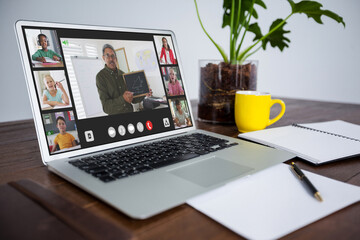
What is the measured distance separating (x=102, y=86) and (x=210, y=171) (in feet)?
1.13

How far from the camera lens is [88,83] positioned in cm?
66

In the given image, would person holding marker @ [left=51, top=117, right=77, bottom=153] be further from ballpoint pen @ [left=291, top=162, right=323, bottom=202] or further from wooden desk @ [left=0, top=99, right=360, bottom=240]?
ballpoint pen @ [left=291, top=162, right=323, bottom=202]

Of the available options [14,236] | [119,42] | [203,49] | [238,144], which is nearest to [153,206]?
[14,236]

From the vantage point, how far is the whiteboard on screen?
0.65 metres

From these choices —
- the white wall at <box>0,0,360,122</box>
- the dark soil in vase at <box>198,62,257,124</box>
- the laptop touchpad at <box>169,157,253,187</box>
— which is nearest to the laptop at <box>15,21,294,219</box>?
the laptop touchpad at <box>169,157,253,187</box>

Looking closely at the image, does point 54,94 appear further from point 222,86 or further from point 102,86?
point 222,86

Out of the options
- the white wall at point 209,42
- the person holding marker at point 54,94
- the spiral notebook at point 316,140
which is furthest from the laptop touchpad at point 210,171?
the white wall at point 209,42

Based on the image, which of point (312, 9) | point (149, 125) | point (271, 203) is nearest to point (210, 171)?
point (271, 203)

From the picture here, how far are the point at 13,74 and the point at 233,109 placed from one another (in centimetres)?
76

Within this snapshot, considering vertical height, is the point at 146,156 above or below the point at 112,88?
below

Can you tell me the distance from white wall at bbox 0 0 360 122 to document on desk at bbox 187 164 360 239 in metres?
0.84

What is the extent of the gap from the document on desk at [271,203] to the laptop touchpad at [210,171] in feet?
0.07

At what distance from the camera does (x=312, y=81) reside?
2.35m

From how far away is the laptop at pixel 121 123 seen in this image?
0.46 metres
